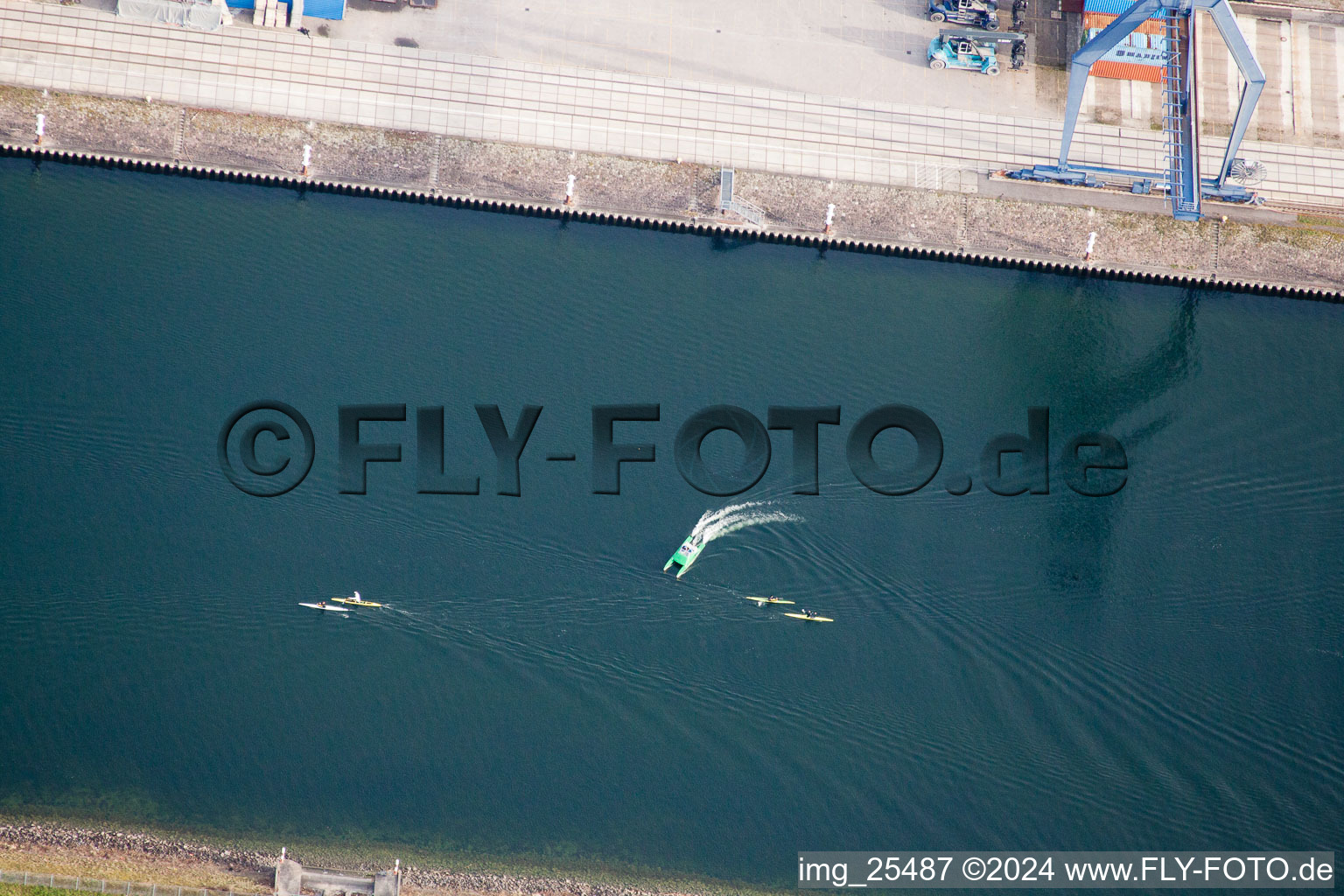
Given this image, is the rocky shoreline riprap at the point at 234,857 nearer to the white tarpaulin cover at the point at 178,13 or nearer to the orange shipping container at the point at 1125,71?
the white tarpaulin cover at the point at 178,13

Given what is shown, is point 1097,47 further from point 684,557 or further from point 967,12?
point 684,557

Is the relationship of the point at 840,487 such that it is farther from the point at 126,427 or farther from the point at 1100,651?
the point at 126,427

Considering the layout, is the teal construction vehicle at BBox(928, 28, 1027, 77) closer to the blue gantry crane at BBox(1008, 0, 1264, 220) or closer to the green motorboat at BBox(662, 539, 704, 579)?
the blue gantry crane at BBox(1008, 0, 1264, 220)

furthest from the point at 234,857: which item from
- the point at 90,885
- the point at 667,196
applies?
the point at 667,196

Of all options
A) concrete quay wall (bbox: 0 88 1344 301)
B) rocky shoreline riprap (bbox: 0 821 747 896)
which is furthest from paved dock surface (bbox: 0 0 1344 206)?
rocky shoreline riprap (bbox: 0 821 747 896)

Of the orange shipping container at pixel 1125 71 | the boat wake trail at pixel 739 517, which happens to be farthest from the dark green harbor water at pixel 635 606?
the orange shipping container at pixel 1125 71

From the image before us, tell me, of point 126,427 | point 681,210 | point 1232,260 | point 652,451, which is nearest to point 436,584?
point 652,451
